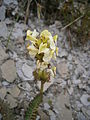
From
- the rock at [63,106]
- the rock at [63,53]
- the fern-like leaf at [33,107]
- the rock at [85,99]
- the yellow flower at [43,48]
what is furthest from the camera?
the rock at [63,53]

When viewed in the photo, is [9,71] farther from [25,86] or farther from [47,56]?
[47,56]

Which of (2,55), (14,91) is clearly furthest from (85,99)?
(2,55)

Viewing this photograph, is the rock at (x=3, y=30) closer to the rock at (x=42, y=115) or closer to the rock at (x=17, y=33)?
the rock at (x=17, y=33)

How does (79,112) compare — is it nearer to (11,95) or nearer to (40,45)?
(11,95)

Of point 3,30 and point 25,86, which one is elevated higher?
point 3,30

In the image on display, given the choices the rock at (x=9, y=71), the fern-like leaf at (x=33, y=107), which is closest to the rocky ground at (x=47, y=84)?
the rock at (x=9, y=71)

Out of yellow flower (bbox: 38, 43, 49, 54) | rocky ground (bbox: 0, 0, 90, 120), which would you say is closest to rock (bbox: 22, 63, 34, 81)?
rocky ground (bbox: 0, 0, 90, 120)

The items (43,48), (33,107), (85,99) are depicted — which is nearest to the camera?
(43,48)

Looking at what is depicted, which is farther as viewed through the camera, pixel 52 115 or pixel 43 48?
pixel 52 115
